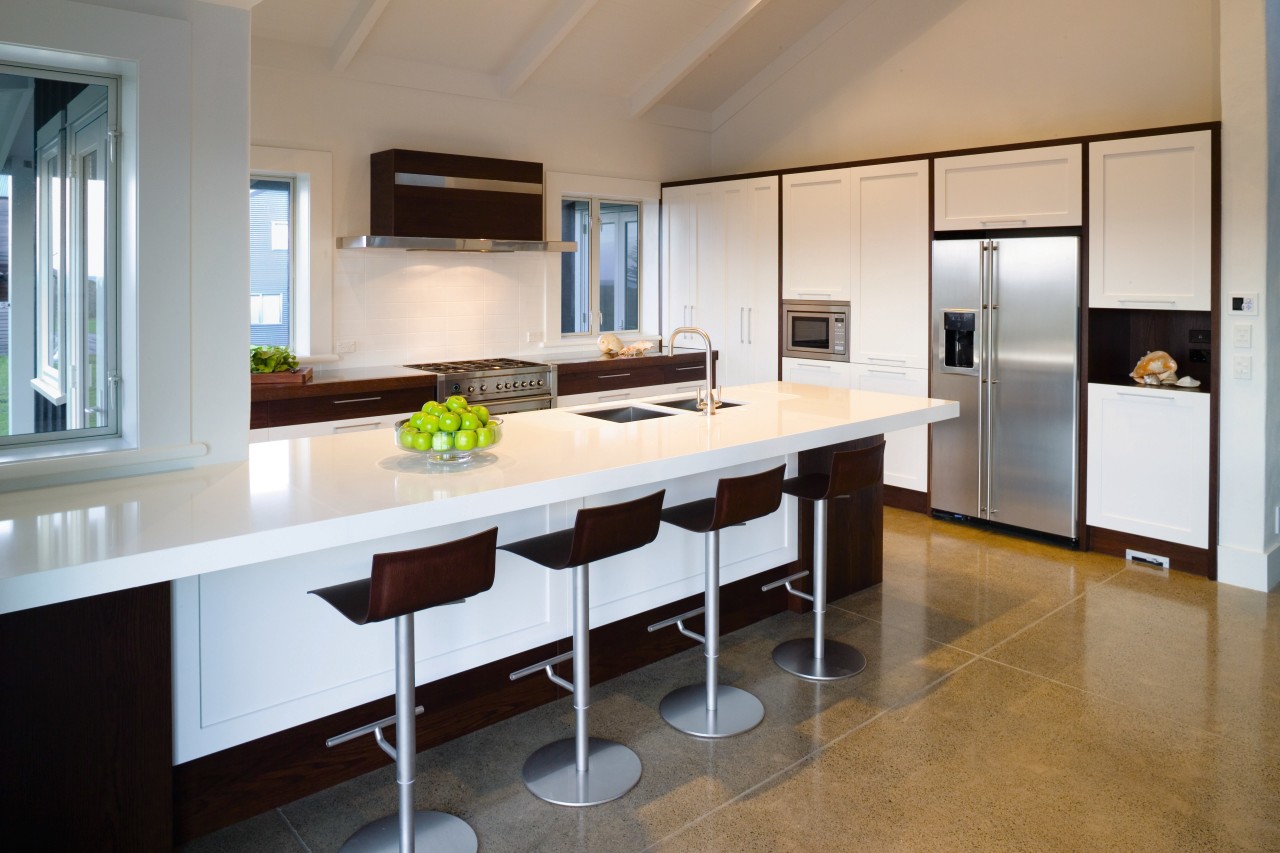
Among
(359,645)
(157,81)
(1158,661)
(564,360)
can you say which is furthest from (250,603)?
(564,360)

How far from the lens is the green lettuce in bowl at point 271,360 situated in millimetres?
5055

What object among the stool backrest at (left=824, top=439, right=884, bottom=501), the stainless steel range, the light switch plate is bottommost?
the stool backrest at (left=824, top=439, right=884, bottom=501)

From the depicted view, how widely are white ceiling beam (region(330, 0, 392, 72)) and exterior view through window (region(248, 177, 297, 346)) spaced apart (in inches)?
29.8

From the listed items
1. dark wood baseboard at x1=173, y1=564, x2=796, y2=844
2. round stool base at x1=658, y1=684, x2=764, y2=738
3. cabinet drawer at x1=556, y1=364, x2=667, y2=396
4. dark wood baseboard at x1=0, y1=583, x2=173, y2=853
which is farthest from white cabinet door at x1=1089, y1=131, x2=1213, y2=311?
dark wood baseboard at x1=0, y1=583, x2=173, y2=853

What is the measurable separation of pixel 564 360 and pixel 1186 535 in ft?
12.7

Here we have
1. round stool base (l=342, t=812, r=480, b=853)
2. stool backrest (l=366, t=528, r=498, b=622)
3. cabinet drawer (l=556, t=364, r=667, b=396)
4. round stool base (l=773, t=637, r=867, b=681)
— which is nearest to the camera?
stool backrest (l=366, t=528, r=498, b=622)

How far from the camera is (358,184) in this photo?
19.1ft

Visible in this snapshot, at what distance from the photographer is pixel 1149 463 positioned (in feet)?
16.6

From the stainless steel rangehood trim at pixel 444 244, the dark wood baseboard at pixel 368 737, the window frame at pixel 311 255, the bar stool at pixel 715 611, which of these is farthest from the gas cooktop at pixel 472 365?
the bar stool at pixel 715 611

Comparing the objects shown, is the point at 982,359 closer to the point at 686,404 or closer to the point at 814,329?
→ the point at 814,329

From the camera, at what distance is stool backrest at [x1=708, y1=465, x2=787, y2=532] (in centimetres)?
320

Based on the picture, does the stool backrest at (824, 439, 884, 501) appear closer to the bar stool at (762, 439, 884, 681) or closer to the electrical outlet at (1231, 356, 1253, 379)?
the bar stool at (762, 439, 884, 681)

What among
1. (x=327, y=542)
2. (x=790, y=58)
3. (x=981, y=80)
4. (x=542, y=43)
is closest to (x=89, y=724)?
(x=327, y=542)

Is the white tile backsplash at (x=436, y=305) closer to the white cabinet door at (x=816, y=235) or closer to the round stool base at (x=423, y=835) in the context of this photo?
the white cabinet door at (x=816, y=235)
